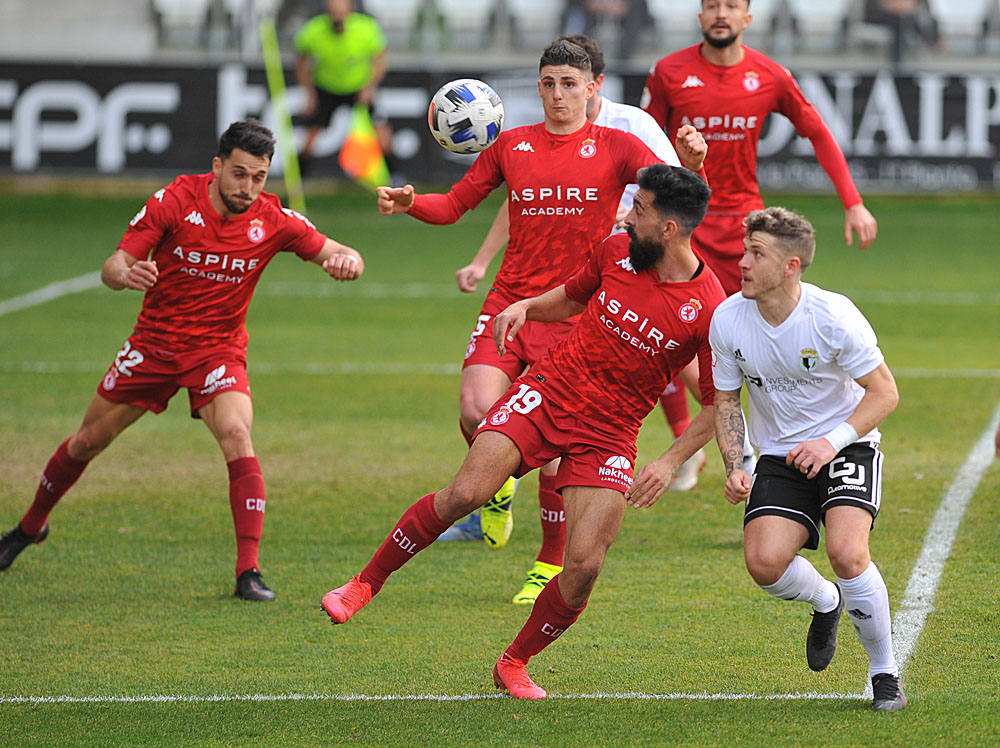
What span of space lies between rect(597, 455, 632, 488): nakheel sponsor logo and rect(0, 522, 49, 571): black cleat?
3470 mm

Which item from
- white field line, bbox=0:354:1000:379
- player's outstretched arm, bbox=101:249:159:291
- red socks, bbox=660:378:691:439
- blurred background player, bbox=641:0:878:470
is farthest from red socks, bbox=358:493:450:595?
white field line, bbox=0:354:1000:379

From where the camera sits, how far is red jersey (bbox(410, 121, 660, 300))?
7.35 meters

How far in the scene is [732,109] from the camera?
899 centimetres

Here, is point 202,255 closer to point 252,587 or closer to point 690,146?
point 252,587

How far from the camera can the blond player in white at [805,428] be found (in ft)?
18.4

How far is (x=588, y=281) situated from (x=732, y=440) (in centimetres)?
101

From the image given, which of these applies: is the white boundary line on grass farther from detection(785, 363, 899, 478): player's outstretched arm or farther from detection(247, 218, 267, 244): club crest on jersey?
detection(247, 218, 267, 244): club crest on jersey

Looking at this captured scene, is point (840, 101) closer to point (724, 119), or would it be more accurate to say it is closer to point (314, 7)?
point (314, 7)

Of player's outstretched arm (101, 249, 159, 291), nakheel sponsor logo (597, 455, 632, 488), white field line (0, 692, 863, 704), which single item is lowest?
white field line (0, 692, 863, 704)

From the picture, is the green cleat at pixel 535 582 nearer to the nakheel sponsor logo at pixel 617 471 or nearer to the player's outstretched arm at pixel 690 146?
the nakheel sponsor logo at pixel 617 471

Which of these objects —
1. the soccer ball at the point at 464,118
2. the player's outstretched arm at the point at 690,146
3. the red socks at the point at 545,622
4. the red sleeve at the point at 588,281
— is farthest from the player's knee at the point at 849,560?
the soccer ball at the point at 464,118

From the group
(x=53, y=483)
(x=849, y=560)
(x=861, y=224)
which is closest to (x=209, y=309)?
(x=53, y=483)

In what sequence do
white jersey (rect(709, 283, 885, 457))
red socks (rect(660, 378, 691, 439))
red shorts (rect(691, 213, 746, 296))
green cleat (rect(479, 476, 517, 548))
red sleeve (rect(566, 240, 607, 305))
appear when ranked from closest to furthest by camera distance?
1. white jersey (rect(709, 283, 885, 457))
2. red sleeve (rect(566, 240, 607, 305))
3. green cleat (rect(479, 476, 517, 548))
4. red shorts (rect(691, 213, 746, 296))
5. red socks (rect(660, 378, 691, 439))

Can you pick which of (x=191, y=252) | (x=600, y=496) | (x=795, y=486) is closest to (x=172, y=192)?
(x=191, y=252)
